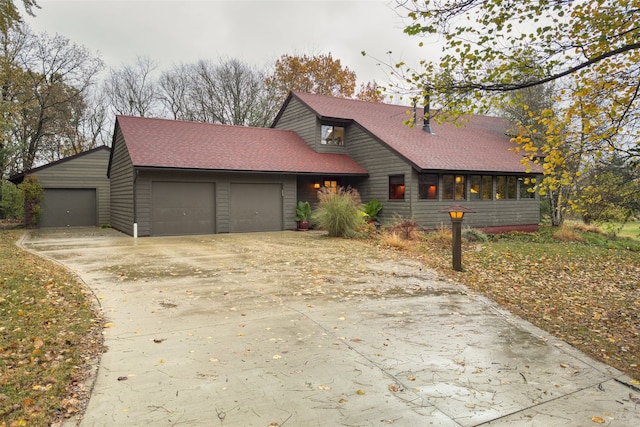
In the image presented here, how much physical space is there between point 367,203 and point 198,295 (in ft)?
39.8

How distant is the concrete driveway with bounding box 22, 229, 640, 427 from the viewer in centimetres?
278

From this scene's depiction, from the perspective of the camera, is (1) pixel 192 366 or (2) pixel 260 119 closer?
(1) pixel 192 366

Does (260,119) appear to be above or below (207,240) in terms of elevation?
above

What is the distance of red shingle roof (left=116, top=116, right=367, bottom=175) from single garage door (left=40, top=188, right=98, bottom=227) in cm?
509

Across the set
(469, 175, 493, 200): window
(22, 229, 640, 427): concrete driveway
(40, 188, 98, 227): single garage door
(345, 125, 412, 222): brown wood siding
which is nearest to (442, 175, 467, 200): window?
(469, 175, 493, 200): window

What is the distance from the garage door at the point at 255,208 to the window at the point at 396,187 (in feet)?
15.0

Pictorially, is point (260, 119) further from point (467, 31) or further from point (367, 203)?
point (467, 31)

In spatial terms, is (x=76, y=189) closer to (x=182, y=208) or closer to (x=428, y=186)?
(x=182, y=208)

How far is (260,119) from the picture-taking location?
98.6 ft

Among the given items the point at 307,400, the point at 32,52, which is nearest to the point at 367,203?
the point at 307,400

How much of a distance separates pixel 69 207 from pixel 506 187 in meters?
20.0

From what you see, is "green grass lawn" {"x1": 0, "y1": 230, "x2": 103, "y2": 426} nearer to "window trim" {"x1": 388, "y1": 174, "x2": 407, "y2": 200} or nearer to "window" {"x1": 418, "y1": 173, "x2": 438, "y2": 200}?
"window trim" {"x1": 388, "y1": 174, "x2": 407, "y2": 200}

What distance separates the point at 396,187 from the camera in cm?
1630

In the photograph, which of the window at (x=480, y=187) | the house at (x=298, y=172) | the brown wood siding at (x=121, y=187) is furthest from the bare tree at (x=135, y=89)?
the window at (x=480, y=187)
